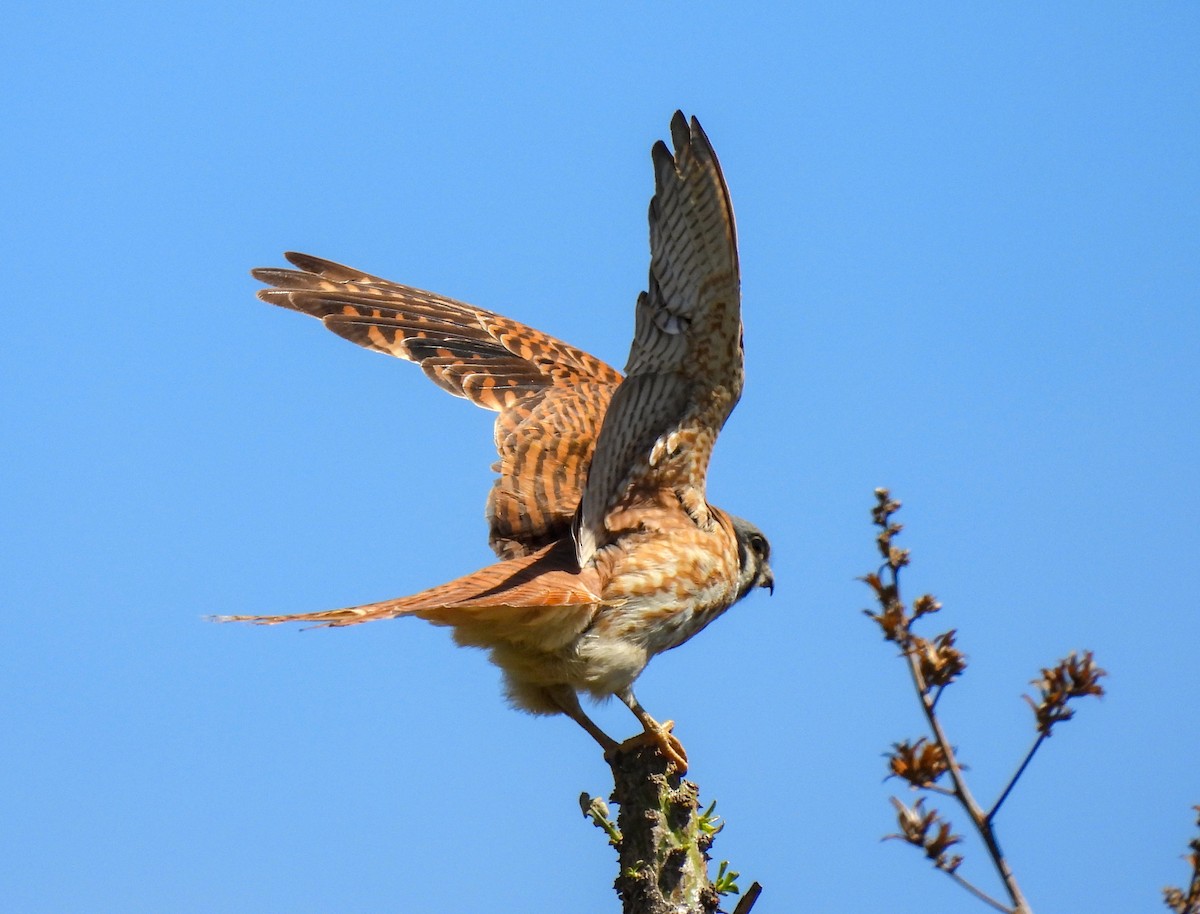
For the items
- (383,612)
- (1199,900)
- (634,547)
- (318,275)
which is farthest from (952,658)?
(318,275)

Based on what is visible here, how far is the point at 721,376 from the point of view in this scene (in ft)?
17.8

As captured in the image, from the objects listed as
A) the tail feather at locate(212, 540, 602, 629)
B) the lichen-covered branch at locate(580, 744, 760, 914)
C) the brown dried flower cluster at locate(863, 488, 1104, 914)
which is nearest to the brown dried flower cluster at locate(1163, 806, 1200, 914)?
the brown dried flower cluster at locate(863, 488, 1104, 914)

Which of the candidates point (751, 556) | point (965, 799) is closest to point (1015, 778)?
point (965, 799)

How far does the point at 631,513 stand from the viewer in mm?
5758

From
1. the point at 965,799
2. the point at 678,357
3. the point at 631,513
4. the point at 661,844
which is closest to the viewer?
the point at 965,799

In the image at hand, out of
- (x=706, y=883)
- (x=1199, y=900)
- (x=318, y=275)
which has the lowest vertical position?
(x=1199, y=900)

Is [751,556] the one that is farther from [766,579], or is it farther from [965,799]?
[965,799]

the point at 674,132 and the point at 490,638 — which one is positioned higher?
the point at 674,132

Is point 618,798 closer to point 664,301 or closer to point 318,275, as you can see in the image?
point 664,301

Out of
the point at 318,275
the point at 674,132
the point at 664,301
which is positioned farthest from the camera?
the point at 318,275

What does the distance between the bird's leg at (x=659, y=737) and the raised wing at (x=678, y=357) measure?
58cm

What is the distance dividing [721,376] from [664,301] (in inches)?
15.9

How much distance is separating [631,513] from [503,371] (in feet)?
5.31

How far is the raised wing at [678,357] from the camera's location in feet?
16.0
